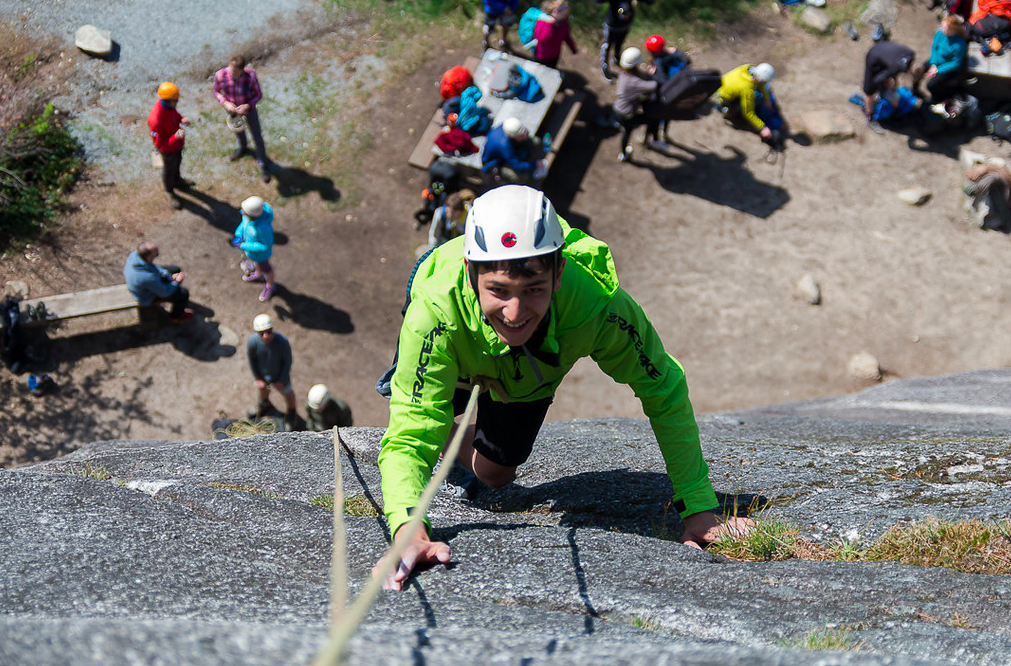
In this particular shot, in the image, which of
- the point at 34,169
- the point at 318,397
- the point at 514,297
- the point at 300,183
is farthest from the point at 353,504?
the point at 34,169

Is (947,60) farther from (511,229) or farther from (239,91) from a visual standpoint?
(511,229)

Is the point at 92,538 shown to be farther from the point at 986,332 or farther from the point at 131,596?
the point at 986,332

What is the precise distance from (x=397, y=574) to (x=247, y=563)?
735mm

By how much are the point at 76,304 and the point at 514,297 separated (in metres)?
9.43

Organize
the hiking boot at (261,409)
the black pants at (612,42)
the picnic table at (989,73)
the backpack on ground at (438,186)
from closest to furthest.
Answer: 1. the hiking boot at (261,409)
2. the backpack on ground at (438,186)
3. the picnic table at (989,73)
4. the black pants at (612,42)

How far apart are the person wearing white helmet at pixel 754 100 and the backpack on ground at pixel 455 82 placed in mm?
4370

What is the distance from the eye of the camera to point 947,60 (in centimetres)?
1417

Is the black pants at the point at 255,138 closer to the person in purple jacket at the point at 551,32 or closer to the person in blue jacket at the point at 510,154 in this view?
the person in blue jacket at the point at 510,154

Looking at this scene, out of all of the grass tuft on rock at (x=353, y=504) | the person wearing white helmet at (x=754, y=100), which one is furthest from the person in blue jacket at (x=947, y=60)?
the grass tuft on rock at (x=353, y=504)

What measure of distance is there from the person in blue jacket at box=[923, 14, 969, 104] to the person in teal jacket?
12771mm

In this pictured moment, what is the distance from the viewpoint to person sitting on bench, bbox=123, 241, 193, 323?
413 inches

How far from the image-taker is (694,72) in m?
13.1

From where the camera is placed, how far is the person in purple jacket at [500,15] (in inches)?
563

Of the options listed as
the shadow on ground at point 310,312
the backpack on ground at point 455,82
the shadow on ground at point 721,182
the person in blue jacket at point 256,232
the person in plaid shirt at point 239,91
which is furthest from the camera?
the shadow on ground at point 721,182
